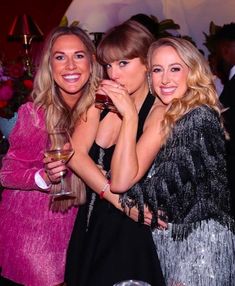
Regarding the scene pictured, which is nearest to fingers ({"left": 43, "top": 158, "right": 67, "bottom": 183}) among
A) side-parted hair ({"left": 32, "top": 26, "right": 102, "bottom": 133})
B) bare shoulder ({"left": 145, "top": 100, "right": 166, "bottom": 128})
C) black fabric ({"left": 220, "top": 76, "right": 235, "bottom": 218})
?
side-parted hair ({"left": 32, "top": 26, "right": 102, "bottom": 133})

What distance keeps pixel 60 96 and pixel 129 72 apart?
0.44 m

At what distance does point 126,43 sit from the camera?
2.15 m

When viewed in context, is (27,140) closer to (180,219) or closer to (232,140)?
(180,219)

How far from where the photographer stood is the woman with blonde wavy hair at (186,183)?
1.90m

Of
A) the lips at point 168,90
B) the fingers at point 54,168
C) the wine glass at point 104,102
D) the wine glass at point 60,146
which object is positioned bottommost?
the fingers at point 54,168

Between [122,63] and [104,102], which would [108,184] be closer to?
[104,102]

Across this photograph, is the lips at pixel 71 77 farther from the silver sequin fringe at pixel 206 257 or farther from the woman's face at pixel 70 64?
the silver sequin fringe at pixel 206 257

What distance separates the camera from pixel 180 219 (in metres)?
1.94

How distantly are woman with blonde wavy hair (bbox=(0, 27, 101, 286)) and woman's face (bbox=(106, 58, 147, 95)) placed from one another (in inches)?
8.7

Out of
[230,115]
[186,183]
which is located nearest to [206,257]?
[186,183]

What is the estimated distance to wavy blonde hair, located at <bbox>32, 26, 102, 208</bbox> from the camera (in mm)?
2295

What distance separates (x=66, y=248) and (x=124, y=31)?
1010 millimetres

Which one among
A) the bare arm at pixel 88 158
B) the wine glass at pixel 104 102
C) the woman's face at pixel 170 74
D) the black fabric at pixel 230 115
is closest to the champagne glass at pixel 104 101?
the wine glass at pixel 104 102

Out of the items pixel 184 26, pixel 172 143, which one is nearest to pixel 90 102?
pixel 172 143
